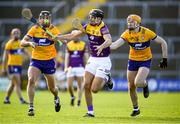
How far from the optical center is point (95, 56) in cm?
1616

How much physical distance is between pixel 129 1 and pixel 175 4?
9.42ft

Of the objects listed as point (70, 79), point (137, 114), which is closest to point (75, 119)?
point (137, 114)

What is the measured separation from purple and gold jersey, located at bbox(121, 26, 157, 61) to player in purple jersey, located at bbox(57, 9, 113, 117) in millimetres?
735

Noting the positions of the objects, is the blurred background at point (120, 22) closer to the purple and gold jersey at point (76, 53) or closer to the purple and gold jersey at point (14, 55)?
the purple and gold jersey at point (14, 55)

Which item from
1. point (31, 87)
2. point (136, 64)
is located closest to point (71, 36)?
point (31, 87)

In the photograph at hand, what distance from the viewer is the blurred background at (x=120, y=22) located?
122 feet

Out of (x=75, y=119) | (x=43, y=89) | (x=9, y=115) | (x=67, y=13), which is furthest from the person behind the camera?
(x=67, y=13)

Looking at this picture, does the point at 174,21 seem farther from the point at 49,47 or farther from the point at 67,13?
the point at 49,47

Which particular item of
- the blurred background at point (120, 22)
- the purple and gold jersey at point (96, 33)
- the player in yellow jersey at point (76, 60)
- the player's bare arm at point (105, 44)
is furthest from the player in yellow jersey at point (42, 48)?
the blurred background at point (120, 22)

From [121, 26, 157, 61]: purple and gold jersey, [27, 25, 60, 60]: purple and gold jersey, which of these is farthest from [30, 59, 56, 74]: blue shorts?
[121, 26, 157, 61]: purple and gold jersey

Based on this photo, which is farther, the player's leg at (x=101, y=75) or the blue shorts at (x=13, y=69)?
the blue shorts at (x=13, y=69)

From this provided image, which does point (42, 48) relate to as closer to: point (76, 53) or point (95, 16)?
point (95, 16)

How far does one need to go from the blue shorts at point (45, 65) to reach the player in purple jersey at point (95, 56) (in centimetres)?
120

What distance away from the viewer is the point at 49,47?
17.2m
